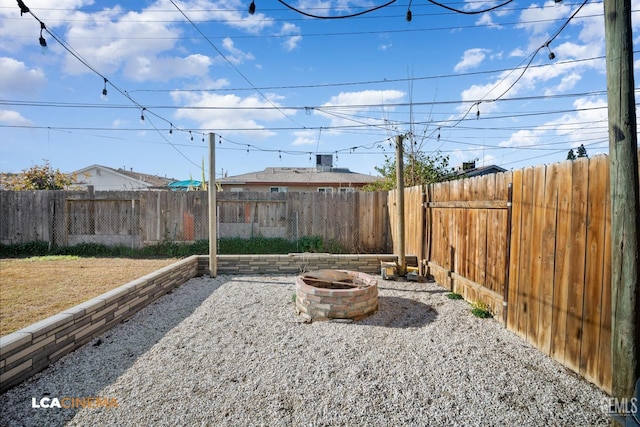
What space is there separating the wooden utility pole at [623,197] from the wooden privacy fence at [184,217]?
6.51 meters

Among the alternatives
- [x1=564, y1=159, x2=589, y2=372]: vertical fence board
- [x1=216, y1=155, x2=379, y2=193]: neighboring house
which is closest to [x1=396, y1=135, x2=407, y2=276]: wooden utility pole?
[x1=564, y1=159, x2=589, y2=372]: vertical fence board

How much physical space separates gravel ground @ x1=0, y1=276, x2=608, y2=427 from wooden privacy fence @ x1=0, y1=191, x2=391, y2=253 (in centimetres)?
463

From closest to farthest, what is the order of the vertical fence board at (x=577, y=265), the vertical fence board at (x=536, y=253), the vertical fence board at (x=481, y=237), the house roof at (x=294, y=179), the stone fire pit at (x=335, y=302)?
1. the vertical fence board at (x=577, y=265)
2. the vertical fence board at (x=536, y=253)
3. the stone fire pit at (x=335, y=302)
4. the vertical fence board at (x=481, y=237)
5. the house roof at (x=294, y=179)

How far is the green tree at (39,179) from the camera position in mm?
11586

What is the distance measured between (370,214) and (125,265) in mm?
6127

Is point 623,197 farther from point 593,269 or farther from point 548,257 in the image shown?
A: point 548,257

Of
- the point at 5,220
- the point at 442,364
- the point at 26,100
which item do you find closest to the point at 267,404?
the point at 442,364

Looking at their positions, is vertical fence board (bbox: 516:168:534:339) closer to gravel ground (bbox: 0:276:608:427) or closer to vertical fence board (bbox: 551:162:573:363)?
gravel ground (bbox: 0:276:608:427)

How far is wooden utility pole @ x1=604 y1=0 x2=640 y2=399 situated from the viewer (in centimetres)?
196

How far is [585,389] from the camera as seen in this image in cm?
251

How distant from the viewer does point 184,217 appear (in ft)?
28.4

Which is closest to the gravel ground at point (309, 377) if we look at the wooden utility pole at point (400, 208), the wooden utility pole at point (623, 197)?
the wooden utility pole at point (623, 197)

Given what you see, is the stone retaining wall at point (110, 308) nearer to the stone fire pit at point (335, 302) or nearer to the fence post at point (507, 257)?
the stone fire pit at point (335, 302)

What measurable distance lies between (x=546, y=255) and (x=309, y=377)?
2.61 m
